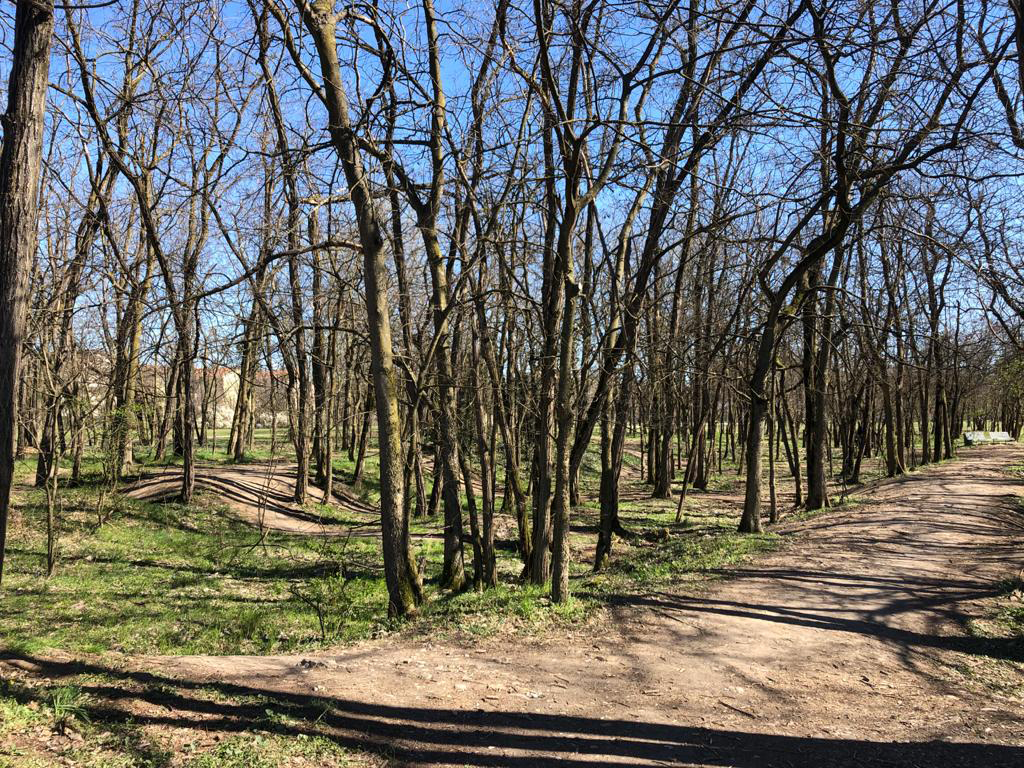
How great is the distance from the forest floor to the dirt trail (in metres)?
9.40

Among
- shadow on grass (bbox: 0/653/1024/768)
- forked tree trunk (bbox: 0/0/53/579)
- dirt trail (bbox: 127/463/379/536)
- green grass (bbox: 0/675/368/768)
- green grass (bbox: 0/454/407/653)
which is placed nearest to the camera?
green grass (bbox: 0/675/368/768)

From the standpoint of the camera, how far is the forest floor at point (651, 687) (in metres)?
4.01

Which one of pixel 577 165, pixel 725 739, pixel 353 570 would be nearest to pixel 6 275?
pixel 577 165

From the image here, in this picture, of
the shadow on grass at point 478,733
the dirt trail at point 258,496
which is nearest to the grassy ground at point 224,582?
the dirt trail at point 258,496

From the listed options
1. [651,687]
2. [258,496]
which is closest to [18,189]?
[651,687]

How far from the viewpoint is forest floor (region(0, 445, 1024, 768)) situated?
4.01 meters

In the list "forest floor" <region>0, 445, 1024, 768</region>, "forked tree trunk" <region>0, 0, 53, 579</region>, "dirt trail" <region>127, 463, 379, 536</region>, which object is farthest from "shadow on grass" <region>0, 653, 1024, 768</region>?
"dirt trail" <region>127, 463, 379, 536</region>

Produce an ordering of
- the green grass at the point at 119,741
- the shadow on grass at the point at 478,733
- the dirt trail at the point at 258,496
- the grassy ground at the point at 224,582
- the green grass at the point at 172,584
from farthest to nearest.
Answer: the dirt trail at the point at 258,496, the green grass at the point at 172,584, the grassy ground at the point at 224,582, the shadow on grass at the point at 478,733, the green grass at the point at 119,741

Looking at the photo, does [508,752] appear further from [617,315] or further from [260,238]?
[617,315]

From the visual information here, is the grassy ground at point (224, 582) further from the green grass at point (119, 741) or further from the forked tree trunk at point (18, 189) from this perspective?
the forked tree trunk at point (18, 189)

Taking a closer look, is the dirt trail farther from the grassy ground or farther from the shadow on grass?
the shadow on grass

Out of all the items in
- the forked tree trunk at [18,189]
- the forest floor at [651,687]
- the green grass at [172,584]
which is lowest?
the green grass at [172,584]

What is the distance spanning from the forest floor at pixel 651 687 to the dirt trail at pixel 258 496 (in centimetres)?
940

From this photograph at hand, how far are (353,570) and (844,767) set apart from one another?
9.34 meters
